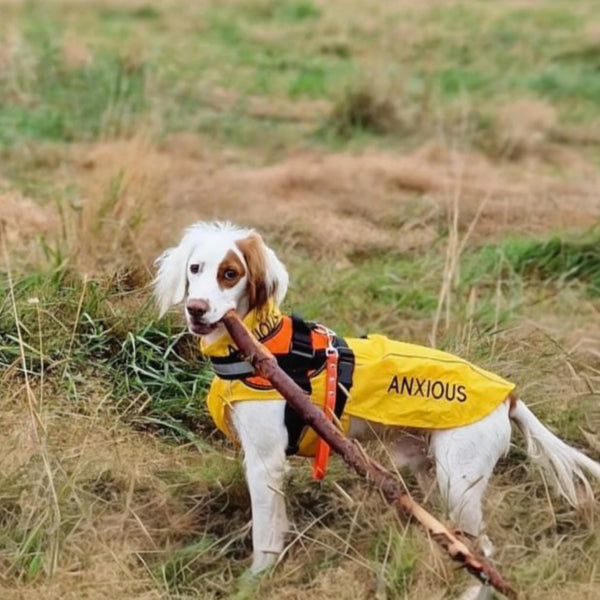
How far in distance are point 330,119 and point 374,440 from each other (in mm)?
7134

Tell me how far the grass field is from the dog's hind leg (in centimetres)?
10

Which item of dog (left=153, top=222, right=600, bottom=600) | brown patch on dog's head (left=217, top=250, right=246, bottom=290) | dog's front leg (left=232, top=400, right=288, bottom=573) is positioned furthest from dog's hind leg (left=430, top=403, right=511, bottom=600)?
brown patch on dog's head (left=217, top=250, right=246, bottom=290)

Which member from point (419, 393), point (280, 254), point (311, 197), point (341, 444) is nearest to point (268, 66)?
point (311, 197)

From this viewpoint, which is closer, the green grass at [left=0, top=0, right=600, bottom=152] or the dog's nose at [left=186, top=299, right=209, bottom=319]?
the dog's nose at [left=186, top=299, right=209, bottom=319]

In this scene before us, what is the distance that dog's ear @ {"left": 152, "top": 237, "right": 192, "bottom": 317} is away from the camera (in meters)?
3.89

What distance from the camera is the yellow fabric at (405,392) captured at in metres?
3.93

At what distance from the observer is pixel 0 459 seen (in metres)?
4.17

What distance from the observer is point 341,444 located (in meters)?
3.72

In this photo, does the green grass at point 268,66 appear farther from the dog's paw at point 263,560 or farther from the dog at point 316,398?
the dog's paw at point 263,560

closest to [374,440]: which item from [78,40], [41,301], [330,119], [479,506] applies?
[479,506]

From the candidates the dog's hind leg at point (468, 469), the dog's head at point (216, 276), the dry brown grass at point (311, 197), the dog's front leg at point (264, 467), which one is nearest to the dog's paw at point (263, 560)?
the dog's front leg at point (264, 467)

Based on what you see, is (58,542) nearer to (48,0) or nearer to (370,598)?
(370,598)

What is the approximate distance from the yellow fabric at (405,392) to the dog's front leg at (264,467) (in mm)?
48

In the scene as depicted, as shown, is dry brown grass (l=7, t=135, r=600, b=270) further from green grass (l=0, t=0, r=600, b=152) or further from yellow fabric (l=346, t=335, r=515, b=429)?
yellow fabric (l=346, t=335, r=515, b=429)
